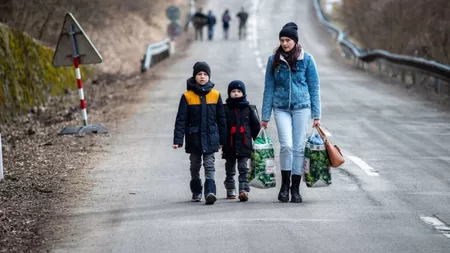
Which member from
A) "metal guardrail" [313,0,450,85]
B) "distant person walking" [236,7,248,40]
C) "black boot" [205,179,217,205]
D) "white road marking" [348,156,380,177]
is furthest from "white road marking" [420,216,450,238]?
"distant person walking" [236,7,248,40]

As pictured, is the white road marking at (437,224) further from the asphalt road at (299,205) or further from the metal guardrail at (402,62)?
the metal guardrail at (402,62)

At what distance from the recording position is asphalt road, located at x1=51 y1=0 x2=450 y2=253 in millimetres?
7805

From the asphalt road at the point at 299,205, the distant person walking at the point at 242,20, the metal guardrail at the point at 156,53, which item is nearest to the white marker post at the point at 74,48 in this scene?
the asphalt road at the point at 299,205

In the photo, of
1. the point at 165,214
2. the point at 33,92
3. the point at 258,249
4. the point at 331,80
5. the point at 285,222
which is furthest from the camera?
the point at 331,80

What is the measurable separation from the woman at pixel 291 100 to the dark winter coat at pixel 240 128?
4.9 inches

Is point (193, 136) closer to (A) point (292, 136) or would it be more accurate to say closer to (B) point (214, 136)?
(B) point (214, 136)

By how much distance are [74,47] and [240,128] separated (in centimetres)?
738

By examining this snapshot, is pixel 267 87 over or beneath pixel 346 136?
over

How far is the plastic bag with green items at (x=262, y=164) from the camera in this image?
32.1 feet

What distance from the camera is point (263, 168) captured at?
32.3 ft

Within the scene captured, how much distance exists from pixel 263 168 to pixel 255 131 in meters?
0.39

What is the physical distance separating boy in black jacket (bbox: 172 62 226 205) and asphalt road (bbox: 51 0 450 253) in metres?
0.59

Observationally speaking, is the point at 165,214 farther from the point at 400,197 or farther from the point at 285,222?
the point at 400,197

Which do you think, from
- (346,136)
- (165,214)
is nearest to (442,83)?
(346,136)
